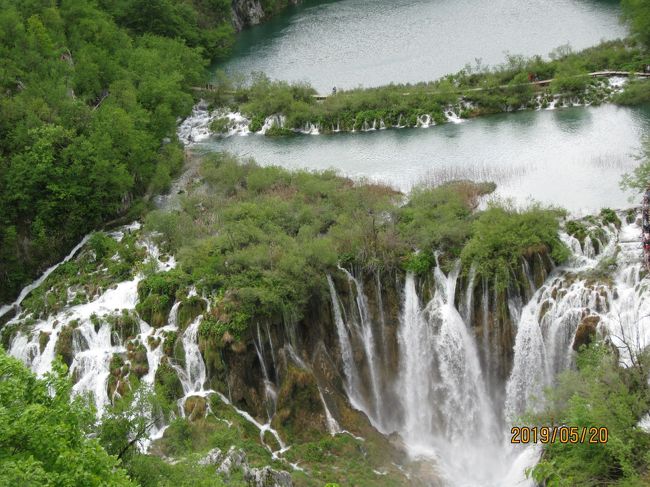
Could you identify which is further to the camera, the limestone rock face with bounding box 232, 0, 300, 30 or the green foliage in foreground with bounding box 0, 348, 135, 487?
the limestone rock face with bounding box 232, 0, 300, 30

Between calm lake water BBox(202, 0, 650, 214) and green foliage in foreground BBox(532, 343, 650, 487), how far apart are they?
46.5ft

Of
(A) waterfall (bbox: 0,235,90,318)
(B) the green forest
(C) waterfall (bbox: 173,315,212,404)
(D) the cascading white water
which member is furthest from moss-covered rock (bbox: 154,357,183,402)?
(A) waterfall (bbox: 0,235,90,318)

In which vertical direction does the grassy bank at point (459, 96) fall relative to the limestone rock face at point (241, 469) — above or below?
above

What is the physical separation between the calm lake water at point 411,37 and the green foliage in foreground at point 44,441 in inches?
1993

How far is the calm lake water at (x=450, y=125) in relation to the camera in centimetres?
3962

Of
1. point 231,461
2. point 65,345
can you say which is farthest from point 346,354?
point 65,345

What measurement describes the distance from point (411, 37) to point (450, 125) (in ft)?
85.0

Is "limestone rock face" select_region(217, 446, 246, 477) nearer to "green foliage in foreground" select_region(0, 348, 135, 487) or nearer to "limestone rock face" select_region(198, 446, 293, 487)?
"limestone rock face" select_region(198, 446, 293, 487)

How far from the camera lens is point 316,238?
31.9 meters

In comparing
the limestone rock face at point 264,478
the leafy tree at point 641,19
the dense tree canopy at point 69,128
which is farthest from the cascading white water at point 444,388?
the leafy tree at point 641,19

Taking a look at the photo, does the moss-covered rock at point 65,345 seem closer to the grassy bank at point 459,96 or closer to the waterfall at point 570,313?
the waterfall at point 570,313

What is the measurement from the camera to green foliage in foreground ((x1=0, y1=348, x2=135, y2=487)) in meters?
14.4

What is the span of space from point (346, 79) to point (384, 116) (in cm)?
1298

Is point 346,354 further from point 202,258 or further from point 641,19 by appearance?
point 641,19
